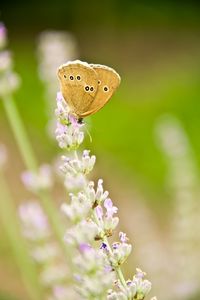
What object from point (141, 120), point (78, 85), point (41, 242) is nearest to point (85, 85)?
point (78, 85)

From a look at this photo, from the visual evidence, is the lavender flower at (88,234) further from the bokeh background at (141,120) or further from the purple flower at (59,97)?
the bokeh background at (141,120)

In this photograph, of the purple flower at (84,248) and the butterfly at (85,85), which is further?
the butterfly at (85,85)

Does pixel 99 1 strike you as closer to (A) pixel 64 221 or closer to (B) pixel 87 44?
(B) pixel 87 44

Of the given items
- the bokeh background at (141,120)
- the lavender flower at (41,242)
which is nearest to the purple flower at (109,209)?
the lavender flower at (41,242)

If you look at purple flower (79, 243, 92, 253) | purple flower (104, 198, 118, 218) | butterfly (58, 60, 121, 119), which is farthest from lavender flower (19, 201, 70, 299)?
purple flower (79, 243, 92, 253)

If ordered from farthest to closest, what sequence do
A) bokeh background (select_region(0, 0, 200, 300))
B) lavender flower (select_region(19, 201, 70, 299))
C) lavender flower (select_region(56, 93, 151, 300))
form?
bokeh background (select_region(0, 0, 200, 300)) < lavender flower (select_region(19, 201, 70, 299)) < lavender flower (select_region(56, 93, 151, 300))

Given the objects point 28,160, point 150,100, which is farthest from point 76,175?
point 150,100

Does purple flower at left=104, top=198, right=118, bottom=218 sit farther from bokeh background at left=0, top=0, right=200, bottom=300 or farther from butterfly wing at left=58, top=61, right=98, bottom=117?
bokeh background at left=0, top=0, right=200, bottom=300

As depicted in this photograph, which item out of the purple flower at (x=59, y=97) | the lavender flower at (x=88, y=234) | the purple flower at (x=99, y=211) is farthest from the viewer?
the purple flower at (x=59, y=97)
